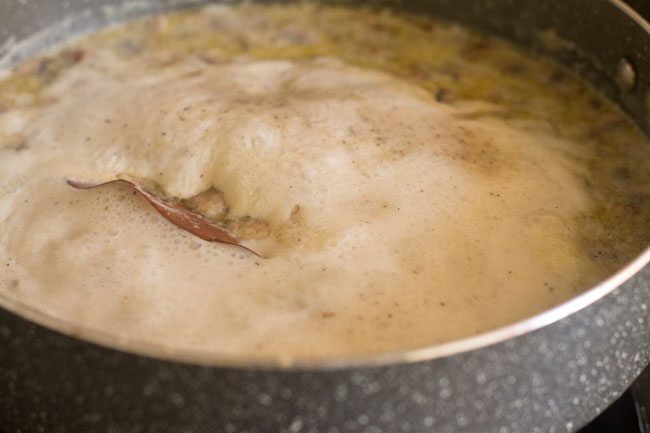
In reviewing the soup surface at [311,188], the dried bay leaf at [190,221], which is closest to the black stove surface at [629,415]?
the soup surface at [311,188]

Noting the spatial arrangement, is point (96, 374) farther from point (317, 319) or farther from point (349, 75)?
point (349, 75)

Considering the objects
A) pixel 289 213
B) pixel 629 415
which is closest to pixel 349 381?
pixel 289 213

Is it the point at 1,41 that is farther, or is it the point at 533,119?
the point at 1,41

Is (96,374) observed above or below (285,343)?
above

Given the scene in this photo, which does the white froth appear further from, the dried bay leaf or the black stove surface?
the black stove surface

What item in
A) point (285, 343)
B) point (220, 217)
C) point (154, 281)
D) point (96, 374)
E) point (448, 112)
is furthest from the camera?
point (448, 112)

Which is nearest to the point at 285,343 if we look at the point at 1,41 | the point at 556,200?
the point at 556,200

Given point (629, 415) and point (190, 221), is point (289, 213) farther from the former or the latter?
point (629, 415)
